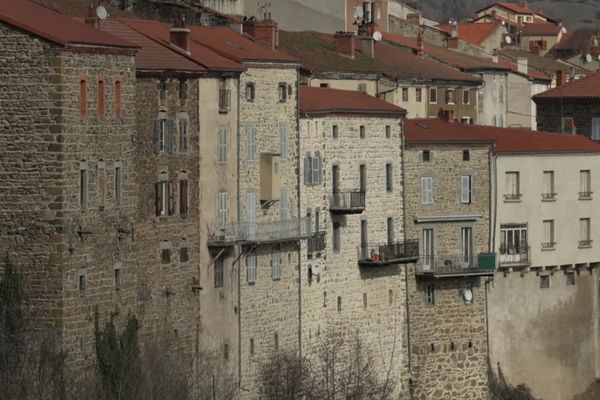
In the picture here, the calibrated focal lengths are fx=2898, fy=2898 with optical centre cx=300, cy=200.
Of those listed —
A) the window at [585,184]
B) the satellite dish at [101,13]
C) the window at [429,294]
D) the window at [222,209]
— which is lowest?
the window at [429,294]

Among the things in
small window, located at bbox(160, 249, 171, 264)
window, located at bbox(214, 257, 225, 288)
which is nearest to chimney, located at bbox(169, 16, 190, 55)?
window, located at bbox(214, 257, 225, 288)

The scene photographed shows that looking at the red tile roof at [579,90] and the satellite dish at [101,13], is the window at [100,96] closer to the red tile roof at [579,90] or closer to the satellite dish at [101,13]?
the satellite dish at [101,13]

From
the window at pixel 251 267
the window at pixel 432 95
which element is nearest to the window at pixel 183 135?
the window at pixel 251 267

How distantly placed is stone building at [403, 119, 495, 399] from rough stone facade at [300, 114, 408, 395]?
0.77 meters

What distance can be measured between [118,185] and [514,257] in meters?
31.5

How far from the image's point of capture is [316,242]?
92625 mm

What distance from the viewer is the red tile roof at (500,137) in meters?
100

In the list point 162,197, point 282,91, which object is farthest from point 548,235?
point 162,197

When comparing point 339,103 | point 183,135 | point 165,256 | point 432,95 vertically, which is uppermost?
point 432,95

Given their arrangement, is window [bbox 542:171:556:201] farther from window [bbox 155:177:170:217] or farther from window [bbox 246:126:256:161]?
window [bbox 155:177:170:217]

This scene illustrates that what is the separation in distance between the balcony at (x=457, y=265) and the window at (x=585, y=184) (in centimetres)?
714

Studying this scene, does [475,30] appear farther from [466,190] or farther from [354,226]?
[354,226]

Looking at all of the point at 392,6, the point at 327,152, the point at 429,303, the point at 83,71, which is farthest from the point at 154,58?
the point at 392,6

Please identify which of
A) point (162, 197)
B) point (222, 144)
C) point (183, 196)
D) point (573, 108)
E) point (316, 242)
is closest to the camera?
point (162, 197)
